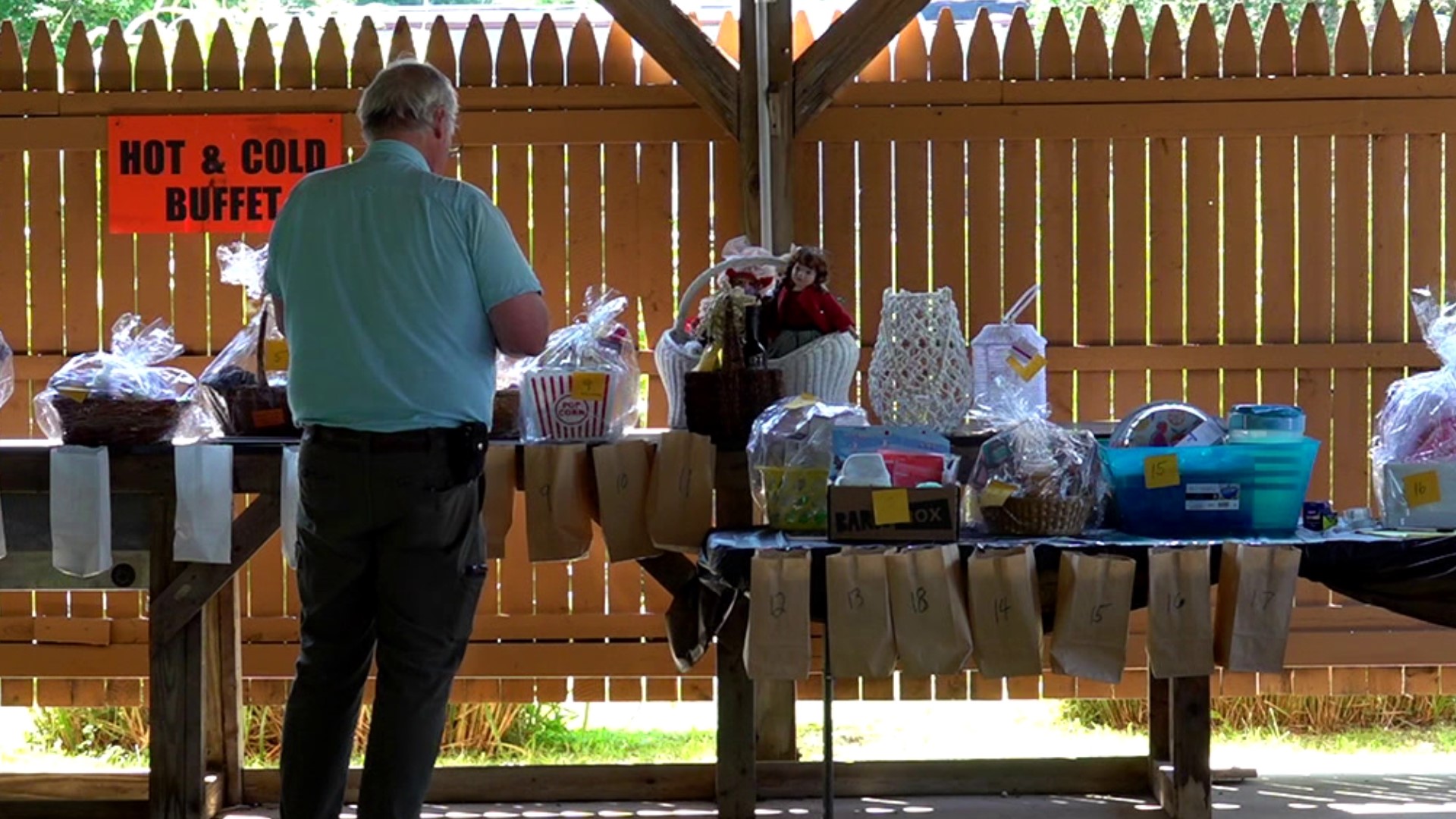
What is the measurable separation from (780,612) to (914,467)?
440 mm

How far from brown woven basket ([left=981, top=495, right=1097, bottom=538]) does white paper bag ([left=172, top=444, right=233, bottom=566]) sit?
1717mm

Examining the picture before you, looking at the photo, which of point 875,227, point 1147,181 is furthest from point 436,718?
point 1147,181

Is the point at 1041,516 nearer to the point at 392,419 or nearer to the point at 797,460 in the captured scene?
the point at 797,460

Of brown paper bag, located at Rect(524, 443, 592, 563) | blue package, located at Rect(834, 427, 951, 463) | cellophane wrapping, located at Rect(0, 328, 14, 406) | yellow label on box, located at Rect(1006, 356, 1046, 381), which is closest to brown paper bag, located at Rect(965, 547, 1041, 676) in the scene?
blue package, located at Rect(834, 427, 951, 463)

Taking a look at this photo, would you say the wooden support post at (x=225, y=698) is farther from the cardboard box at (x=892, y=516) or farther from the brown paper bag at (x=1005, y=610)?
the brown paper bag at (x=1005, y=610)

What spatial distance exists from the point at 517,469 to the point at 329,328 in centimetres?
86

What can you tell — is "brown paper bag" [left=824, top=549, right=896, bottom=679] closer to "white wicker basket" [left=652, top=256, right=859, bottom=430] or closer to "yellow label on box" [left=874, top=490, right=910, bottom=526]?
"yellow label on box" [left=874, top=490, right=910, bottom=526]

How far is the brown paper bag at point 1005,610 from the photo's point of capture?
10.7 ft

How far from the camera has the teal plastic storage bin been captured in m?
3.48

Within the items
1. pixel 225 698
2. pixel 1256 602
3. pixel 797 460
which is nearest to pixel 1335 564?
pixel 1256 602

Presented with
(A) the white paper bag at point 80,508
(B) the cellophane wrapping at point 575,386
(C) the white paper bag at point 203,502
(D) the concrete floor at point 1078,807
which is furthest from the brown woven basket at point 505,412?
(D) the concrete floor at point 1078,807

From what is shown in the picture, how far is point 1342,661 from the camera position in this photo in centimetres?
520

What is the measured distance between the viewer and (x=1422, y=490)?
349 centimetres

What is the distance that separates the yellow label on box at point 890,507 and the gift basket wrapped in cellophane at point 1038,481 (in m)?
0.24
